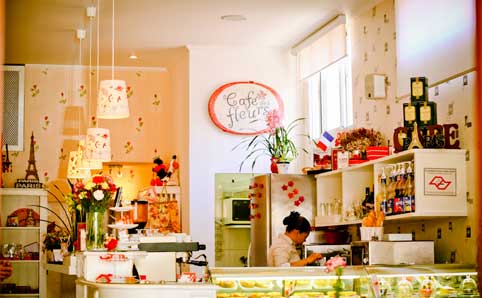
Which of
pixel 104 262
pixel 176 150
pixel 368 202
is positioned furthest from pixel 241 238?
pixel 104 262

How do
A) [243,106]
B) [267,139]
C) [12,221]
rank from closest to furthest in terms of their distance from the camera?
[267,139]
[243,106]
[12,221]

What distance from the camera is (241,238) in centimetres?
947

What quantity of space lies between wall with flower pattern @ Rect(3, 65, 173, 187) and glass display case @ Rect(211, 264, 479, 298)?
651 centimetres

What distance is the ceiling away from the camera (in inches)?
305

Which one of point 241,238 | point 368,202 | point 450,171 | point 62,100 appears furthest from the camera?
point 62,100

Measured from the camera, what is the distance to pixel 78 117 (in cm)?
1095

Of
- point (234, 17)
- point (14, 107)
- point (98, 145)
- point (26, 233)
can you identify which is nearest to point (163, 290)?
point (98, 145)

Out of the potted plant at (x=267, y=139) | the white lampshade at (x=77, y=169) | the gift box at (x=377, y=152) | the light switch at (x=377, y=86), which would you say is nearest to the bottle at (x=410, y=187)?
the gift box at (x=377, y=152)

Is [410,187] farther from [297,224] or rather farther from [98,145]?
[98,145]

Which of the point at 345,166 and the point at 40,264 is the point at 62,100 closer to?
the point at 40,264

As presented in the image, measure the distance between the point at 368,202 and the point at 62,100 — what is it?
5844 millimetres

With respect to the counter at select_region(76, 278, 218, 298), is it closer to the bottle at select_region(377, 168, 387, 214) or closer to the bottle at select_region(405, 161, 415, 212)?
the bottle at select_region(405, 161, 415, 212)

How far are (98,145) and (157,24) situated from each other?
1.81 m

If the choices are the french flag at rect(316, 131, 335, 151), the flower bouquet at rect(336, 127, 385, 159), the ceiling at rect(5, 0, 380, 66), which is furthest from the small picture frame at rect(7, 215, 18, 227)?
the flower bouquet at rect(336, 127, 385, 159)
